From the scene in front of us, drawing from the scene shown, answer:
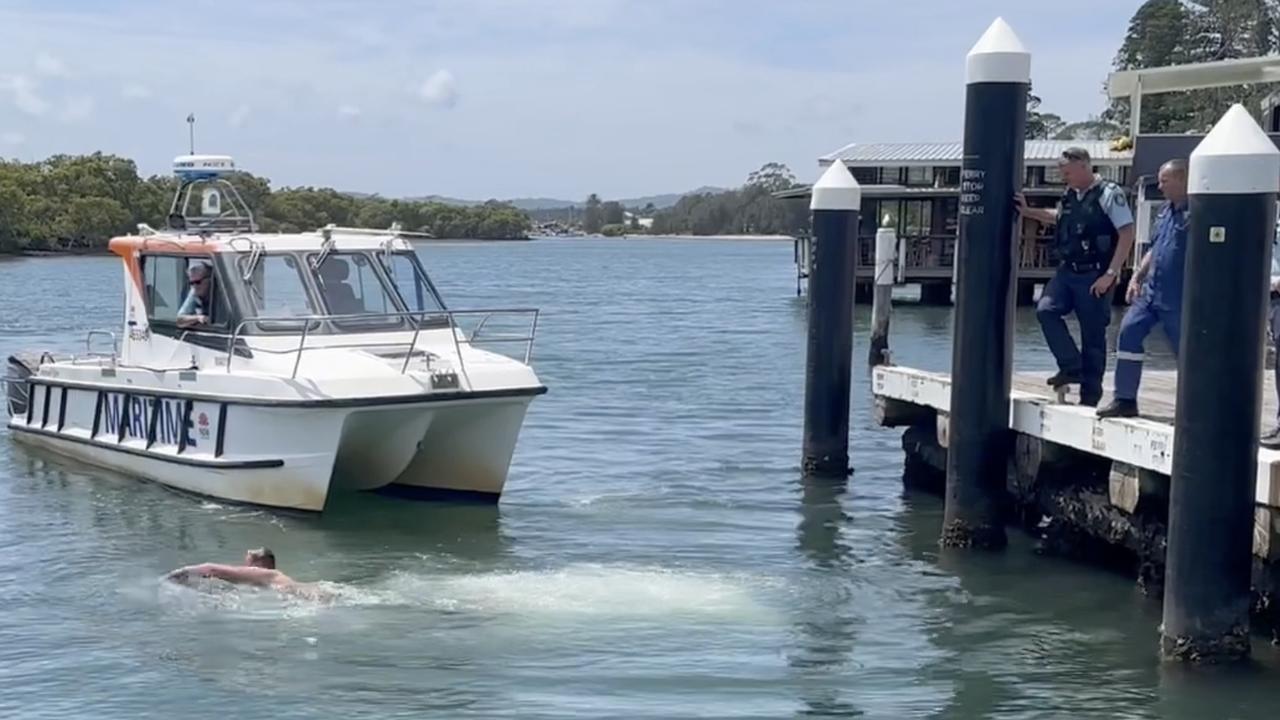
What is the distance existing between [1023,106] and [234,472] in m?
7.55

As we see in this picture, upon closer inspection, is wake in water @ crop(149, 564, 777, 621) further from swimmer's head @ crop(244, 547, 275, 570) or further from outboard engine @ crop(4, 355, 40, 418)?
outboard engine @ crop(4, 355, 40, 418)

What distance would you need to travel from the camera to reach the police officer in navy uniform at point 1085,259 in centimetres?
1113

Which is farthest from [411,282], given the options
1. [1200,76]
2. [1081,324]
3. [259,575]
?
[1200,76]

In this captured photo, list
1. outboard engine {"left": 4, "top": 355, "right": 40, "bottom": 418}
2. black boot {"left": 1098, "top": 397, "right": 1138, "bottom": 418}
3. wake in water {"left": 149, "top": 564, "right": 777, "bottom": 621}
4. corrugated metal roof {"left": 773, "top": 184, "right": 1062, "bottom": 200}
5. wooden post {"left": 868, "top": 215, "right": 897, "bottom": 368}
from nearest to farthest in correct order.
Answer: black boot {"left": 1098, "top": 397, "right": 1138, "bottom": 418}
wake in water {"left": 149, "top": 564, "right": 777, "bottom": 621}
outboard engine {"left": 4, "top": 355, "right": 40, "bottom": 418}
wooden post {"left": 868, "top": 215, "right": 897, "bottom": 368}
corrugated metal roof {"left": 773, "top": 184, "right": 1062, "bottom": 200}

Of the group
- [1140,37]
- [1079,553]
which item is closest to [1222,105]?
[1140,37]

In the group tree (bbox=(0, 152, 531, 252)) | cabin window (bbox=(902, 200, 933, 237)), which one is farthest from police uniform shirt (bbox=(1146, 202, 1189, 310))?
tree (bbox=(0, 152, 531, 252))

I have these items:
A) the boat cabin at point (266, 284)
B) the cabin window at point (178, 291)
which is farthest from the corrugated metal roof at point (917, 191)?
the cabin window at point (178, 291)

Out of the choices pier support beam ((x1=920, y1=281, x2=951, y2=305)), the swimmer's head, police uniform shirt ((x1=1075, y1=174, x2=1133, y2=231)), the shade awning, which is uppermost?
the shade awning

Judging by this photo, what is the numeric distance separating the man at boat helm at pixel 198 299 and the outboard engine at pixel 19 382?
12.2ft

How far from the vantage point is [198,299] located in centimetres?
1545

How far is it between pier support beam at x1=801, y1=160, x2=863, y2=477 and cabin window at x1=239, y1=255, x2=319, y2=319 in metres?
4.69

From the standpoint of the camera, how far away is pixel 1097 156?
4628cm

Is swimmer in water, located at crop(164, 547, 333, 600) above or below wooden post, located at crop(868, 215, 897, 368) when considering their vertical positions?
below

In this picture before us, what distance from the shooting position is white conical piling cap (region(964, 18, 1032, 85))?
11.4 metres
